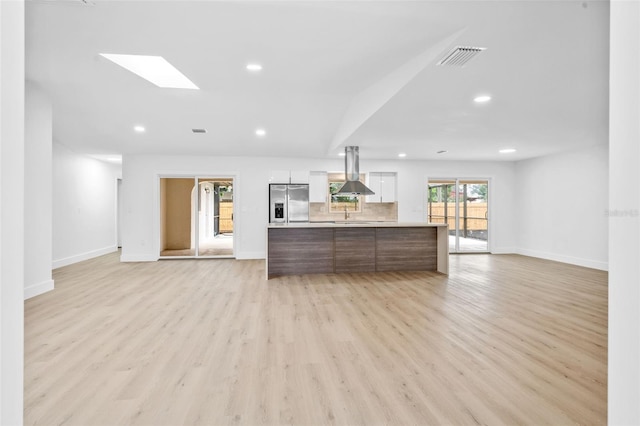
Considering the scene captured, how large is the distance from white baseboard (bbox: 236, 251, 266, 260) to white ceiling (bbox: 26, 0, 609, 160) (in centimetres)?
285

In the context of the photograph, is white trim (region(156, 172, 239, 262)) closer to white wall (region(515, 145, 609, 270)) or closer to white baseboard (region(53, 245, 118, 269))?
white baseboard (region(53, 245, 118, 269))

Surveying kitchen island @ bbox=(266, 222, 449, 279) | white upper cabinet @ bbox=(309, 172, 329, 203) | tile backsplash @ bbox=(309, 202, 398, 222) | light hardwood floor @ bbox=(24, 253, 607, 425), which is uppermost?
white upper cabinet @ bbox=(309, 172, 329, 203)

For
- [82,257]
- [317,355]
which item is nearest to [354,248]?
[317,355]

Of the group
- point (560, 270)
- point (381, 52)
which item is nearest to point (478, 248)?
point (560, 270)

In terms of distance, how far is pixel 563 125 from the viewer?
4.83m

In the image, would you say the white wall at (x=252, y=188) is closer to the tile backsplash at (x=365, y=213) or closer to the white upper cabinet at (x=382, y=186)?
the white upper cabinet at (x=382, y=186)

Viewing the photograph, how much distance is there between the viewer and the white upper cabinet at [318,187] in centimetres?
794

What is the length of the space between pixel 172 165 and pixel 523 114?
700 cm

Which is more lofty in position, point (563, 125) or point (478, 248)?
point (563, 125)

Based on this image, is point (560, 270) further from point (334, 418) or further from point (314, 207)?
point (334, 418)

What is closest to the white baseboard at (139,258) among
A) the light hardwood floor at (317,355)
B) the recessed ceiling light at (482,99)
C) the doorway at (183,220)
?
the doorway at (183,220)

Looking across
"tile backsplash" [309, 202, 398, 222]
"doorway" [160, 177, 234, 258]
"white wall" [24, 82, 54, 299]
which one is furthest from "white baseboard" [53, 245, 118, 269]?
"tile backsplash" [309, 202, 398, 222]

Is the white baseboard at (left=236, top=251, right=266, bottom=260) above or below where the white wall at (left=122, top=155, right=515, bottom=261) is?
below

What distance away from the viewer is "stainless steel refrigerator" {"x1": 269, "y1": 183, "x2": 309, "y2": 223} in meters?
7.70
